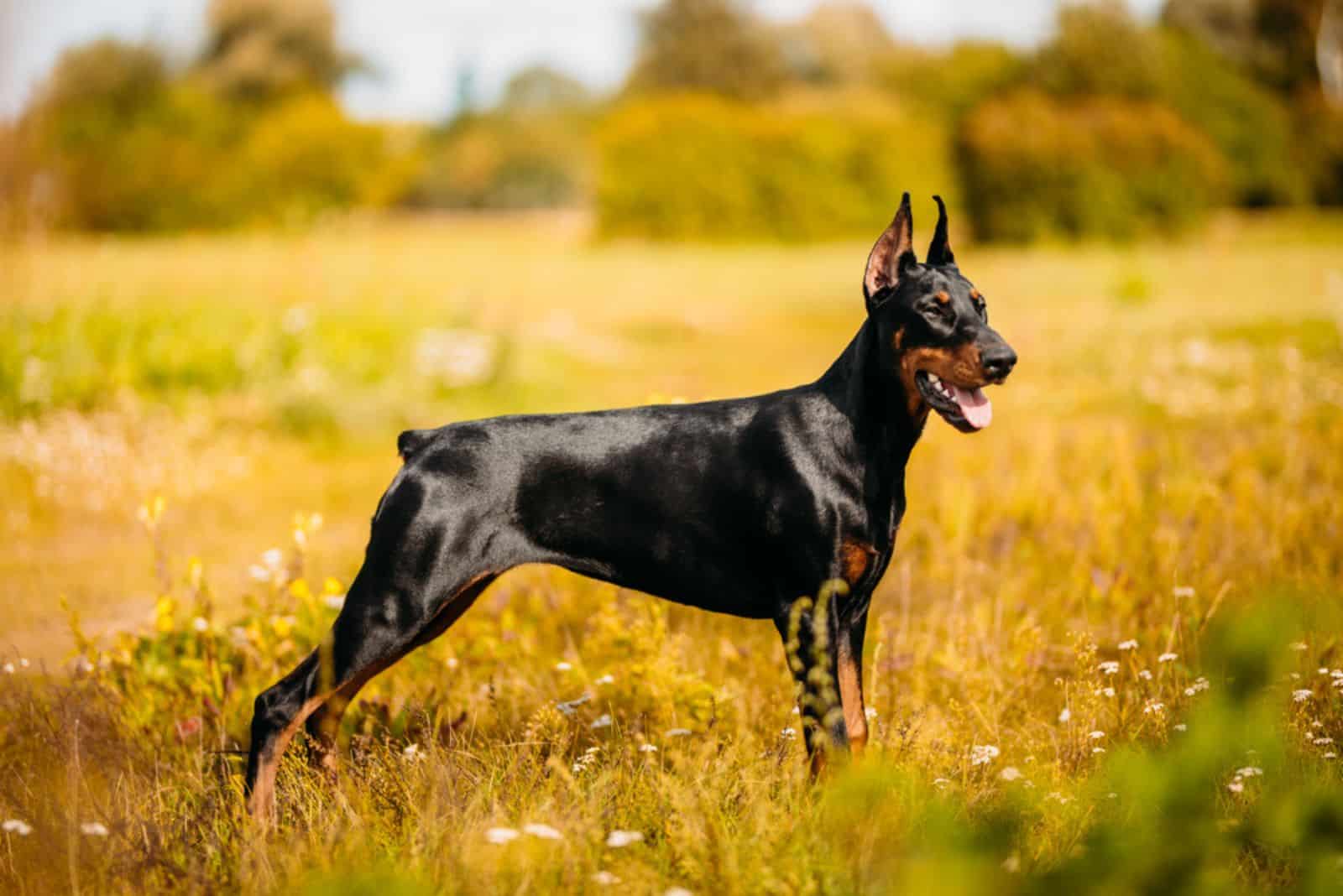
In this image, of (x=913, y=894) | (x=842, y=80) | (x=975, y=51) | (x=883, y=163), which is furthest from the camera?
(x=842, y=80)

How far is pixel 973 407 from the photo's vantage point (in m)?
3.02

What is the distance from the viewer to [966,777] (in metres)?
3.11

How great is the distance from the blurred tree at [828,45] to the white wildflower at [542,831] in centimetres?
5626

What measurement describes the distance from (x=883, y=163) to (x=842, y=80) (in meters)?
25.3

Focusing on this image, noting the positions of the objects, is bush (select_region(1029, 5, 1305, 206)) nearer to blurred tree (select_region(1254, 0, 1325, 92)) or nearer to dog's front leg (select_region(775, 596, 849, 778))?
blurred tree (select_region(1254, 0, 1325, 92))

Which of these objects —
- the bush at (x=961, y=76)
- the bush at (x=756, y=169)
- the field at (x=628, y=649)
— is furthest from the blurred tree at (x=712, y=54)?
the field at (x=628, y=649)

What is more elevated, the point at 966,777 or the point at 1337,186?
the point at 1337,186

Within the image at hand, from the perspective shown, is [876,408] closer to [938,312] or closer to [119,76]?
[938,312]

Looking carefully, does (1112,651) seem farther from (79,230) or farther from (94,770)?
(79,230)

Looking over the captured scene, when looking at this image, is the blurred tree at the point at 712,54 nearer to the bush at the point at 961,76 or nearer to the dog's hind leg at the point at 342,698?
the bush at the point at 961,76

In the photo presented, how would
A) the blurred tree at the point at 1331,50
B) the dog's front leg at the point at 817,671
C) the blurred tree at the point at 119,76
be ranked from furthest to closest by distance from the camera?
the blurred tree at the point at 1331,50 < the blurred tree at the point at 119,76 < the dog's front leg at the point at 817,671

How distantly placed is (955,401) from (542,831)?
147 centimetres

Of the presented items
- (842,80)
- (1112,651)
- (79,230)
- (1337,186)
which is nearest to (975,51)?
(1337,186)

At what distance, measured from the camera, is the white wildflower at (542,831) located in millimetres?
2387
